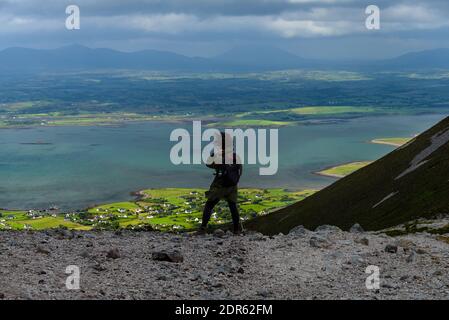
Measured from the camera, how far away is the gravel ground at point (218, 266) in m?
13.5

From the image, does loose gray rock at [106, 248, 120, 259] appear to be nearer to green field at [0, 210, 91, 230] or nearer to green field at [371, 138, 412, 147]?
green field at [0, 210, 91, 230]

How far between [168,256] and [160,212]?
3859 inches

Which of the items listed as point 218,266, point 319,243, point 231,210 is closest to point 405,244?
point 319,243

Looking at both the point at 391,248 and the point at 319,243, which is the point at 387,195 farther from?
the point at 319,243

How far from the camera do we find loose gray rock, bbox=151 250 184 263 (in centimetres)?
1627

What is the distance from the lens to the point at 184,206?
12075 centimetres

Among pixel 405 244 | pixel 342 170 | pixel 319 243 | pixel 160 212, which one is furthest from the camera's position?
pixel 342 170

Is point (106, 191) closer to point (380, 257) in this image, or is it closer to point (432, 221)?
point (432, 221)

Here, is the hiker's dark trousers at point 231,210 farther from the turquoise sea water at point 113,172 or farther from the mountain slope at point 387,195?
the turquoise sea water at point 113,172

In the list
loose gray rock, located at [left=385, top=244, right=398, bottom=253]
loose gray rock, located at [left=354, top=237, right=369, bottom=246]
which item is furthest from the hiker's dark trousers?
loose gray rock, located at [left=385, top=244, right=398, bottom=253]

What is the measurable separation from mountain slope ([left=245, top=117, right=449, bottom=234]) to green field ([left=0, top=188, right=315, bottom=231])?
30955mm

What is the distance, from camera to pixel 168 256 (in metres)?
16.3
